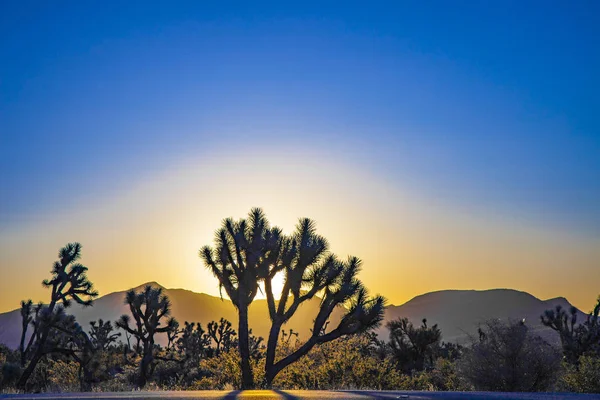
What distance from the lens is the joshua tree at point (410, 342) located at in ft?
133

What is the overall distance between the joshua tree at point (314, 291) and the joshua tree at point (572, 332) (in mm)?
20511

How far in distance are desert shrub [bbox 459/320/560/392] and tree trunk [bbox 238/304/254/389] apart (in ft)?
22.7

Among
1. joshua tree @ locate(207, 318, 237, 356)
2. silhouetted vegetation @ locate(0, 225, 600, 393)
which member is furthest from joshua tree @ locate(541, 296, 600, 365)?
joshua tree @ locate(207, 318, 237, 356)

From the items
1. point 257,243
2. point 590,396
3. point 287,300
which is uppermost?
point 257,243

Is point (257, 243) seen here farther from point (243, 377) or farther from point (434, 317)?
point (434, 317)

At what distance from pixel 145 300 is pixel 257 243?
9.99 metres

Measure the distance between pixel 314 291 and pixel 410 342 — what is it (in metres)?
21.6

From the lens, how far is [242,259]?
21.9 m

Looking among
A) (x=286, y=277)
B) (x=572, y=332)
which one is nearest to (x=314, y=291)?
(x=286, y=277)

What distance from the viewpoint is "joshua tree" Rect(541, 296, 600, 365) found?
3853cm

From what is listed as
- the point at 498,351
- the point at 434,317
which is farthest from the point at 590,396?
the point at 434,317

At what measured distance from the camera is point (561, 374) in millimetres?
18891

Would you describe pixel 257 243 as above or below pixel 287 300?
above

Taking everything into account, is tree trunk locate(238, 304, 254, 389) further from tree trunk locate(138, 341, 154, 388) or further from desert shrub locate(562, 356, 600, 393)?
desert shrub locate(562, 356, 600, 393)
